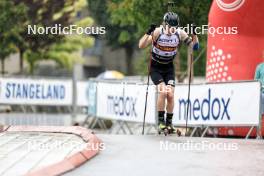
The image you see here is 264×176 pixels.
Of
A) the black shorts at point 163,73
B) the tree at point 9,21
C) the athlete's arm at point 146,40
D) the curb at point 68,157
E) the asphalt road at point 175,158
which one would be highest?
the tree at point 9,21

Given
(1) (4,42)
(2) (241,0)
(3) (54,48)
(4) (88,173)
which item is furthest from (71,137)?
(3) (54,48)

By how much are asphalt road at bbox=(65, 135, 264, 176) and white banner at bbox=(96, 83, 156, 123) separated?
3874 mm

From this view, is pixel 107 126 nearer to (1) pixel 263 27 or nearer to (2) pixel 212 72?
(2) pixel 212 72

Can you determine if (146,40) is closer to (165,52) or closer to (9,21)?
(165,52)

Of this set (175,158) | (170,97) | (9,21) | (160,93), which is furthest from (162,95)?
(9,21)

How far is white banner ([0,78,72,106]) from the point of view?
2225 centimetres

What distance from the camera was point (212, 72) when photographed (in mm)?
12922

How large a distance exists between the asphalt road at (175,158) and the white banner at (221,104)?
1.66m

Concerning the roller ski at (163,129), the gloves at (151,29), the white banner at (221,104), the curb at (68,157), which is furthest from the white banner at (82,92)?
the gloves at (151,29)

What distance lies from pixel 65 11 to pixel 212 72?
22.8 m

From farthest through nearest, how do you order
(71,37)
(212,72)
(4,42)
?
(71,37) < (4,42) < (212,72)

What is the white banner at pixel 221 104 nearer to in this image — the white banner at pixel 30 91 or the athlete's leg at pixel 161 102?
the athlete's leg at pixel 161 102

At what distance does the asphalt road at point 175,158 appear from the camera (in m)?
6.56

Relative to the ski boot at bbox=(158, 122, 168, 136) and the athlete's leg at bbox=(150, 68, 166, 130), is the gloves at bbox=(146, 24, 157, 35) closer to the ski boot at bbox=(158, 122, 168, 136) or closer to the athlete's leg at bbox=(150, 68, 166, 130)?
the athlete's leg at bbox=(150, 68, 166, 130)
